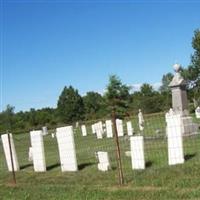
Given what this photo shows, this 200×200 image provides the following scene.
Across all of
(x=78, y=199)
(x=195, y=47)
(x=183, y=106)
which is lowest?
(x=78, y=199)

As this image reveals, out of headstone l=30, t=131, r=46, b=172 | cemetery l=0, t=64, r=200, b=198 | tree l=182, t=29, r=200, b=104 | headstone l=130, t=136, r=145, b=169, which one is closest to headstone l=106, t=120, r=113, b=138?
cemetery l=0, t=64, r=200, b=198

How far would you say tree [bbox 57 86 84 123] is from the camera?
80794mm

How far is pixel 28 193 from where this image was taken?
12094mm

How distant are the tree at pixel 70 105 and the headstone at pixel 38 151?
63.4 m

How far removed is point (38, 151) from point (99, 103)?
183ft

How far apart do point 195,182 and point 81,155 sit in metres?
8.12

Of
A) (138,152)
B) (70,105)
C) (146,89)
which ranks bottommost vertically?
(138,152)

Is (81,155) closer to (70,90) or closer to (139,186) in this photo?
(139,186)

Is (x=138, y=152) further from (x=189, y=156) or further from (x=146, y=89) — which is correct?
(x=146, y=89)

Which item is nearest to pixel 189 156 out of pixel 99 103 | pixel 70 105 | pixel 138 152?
pixel 138 152

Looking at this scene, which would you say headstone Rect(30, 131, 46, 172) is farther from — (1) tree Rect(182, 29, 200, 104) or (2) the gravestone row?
(1) tree Rect(182, 29, 200, 104)

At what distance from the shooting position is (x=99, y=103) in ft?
233

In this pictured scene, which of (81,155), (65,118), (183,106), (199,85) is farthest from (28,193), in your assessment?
(65,118)

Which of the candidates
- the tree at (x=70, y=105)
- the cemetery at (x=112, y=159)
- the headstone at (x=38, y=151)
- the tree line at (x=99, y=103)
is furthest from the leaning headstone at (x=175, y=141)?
the tree at (x=70, y=105)
